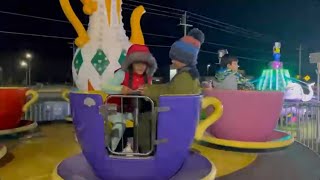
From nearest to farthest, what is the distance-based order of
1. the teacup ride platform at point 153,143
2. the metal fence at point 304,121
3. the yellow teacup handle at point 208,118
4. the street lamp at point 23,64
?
the teacup ride platform at point 153,143 < the yellow teacup handle at point 208,118 < the metal fence at point 304,121 < the street lamp at point 23,64

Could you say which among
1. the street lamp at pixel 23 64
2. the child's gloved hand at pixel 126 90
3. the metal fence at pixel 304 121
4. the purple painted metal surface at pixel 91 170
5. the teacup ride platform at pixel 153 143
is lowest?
the metal fence at pixel 304 121

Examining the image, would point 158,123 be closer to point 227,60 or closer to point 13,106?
point 13,106

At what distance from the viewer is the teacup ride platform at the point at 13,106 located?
1186 mm

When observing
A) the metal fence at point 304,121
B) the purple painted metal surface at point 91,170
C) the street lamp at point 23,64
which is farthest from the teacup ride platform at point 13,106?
the street lamp at point 23,64

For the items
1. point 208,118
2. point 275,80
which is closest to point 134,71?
point 208,118

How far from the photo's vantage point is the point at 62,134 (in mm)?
1427

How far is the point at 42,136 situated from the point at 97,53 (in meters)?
0.42

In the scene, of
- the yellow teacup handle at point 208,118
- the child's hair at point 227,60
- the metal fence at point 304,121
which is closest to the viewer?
the yellow teacup handle at point 208,118

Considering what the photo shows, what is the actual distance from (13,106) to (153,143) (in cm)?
75

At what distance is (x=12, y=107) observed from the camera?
122 cm

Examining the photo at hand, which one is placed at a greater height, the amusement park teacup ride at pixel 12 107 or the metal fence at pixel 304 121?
the amusement park teacup ride at pixel 12 107

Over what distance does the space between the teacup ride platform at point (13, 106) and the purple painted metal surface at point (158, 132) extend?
577 millimetres

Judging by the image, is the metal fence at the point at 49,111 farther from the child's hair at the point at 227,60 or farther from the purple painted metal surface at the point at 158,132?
the purple painted metal surface at the point at 158,132

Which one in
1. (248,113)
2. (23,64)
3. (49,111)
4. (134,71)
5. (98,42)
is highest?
Result: (23,64)
